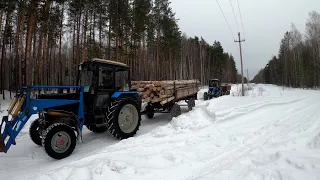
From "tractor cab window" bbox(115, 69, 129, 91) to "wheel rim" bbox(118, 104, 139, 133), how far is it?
732 mm

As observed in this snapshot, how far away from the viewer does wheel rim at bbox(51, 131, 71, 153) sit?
15.4 ft

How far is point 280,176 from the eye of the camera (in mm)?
2891

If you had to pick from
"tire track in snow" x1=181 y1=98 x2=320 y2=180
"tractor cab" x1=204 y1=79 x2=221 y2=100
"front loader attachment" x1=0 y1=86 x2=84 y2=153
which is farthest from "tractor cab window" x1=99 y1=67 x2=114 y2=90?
"tractor cab" x1=204 y1=79 x2=221 y2=100

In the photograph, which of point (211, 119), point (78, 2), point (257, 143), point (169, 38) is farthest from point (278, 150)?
point (169, 38)

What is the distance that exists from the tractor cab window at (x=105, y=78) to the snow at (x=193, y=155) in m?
1.64

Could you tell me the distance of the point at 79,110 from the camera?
5.48m

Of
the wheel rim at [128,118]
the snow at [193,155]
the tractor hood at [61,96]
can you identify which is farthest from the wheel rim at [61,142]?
the wheel rim at [128,118]

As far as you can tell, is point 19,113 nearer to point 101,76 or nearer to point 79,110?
point 79,110

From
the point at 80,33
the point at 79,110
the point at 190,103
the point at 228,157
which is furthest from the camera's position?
the point at 80,33

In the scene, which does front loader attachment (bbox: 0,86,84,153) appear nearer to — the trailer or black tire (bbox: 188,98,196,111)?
the trailer

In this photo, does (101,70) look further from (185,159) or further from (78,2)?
(78,2)

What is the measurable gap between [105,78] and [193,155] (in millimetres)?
3535

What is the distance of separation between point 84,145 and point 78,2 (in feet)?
53.3

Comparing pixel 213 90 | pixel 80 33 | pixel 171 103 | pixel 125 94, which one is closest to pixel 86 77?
pixel 125 94
